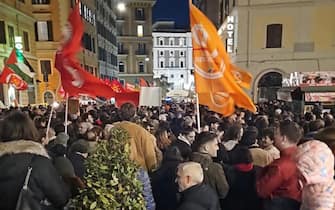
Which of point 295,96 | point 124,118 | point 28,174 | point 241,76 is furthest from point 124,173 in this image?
point 295,96

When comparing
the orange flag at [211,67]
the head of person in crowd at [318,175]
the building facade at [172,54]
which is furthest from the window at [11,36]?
the building facade at [172,54]

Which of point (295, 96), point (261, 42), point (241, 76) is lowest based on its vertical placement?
point (295, 96)

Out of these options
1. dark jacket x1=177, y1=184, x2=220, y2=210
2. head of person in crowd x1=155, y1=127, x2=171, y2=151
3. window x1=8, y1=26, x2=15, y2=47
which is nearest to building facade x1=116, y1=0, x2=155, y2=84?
window x1=8, y1=26, x2=15, y2=47

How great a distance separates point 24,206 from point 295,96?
14.4 metres

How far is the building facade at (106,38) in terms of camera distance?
4828 cm

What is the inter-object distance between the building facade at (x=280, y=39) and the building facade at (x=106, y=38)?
2353cm

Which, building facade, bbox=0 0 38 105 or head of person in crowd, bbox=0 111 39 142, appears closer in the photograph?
head of person in crowd, bbox=0 111 39 142

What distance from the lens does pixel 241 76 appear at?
31.3 feet

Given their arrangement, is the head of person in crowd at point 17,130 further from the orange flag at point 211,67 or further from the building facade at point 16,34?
the building facade at point 16,34

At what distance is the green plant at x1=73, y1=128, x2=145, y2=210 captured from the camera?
2.62m

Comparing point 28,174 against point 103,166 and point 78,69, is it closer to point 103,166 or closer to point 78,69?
point 103,166

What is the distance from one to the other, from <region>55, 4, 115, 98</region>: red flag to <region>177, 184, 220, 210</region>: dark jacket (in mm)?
5822

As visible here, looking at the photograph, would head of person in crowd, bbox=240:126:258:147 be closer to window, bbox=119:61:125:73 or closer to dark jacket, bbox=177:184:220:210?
dark jacket, bbox=177:184:220:210

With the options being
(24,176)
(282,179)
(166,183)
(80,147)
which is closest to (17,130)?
(24,176)
